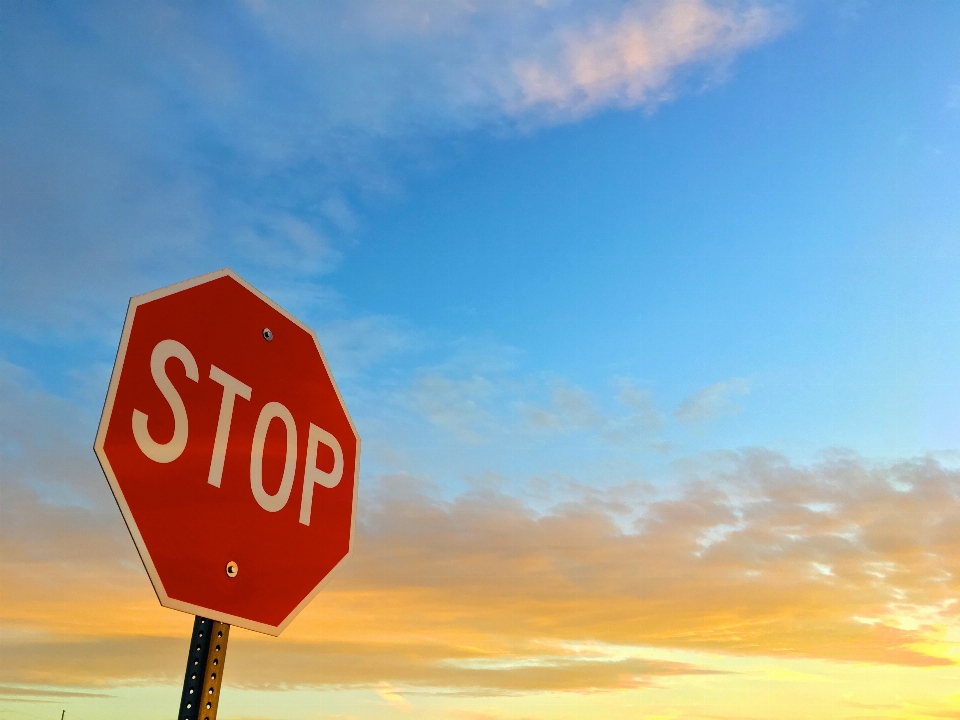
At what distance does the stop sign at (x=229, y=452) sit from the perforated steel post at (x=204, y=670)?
9cm

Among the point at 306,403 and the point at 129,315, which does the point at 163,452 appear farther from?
the point at 306,403

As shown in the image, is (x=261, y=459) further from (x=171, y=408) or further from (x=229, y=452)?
(x=171, y=408)

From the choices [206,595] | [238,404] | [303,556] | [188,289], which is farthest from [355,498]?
[188,289]

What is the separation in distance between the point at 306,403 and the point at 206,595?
976 millimetres

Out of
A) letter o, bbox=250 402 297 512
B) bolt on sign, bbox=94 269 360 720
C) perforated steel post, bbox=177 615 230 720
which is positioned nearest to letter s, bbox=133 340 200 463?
bolt on sign, bbox=94 269 360 720

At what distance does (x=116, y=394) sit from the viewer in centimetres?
223

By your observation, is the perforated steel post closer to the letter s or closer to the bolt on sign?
the bolt on sign

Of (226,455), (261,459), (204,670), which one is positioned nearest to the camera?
(204,670)

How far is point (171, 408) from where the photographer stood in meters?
2.43

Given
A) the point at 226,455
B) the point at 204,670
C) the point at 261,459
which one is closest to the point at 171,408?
the point at 226,455

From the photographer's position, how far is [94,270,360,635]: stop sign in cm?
225

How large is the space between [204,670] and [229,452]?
0.74 m

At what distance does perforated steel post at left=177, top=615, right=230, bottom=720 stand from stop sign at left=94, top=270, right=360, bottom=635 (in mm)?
94

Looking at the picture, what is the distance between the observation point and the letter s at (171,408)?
2273 millimetres
